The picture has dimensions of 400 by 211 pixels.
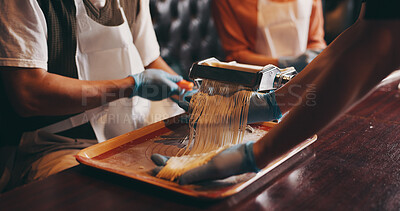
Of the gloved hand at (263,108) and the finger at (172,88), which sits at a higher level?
the gloved hand at (263,108)

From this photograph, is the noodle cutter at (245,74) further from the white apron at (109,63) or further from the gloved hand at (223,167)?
the white apron at (109,63)

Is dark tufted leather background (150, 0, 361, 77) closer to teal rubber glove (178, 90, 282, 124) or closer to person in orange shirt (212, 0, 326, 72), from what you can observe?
person in orange shirt (212, 0, 326, 72)

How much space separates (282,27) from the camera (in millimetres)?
1802

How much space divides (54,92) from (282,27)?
49.9 inches

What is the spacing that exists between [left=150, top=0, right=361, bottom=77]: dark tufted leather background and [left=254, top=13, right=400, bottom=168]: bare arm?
1.20m

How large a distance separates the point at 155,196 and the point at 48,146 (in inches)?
23.7

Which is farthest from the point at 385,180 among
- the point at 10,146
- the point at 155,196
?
the point at 10,146

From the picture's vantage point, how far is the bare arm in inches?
18.6

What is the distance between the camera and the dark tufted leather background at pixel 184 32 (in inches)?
65.1

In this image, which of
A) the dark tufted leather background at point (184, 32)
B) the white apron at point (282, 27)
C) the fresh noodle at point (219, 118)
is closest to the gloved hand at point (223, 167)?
the fresh noodle at point (219, 118)

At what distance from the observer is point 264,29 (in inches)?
68.6

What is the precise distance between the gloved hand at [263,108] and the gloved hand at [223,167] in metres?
0.20

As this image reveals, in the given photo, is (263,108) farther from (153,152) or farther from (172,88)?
(172,88)

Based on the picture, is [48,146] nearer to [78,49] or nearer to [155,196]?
[78,49]
